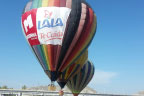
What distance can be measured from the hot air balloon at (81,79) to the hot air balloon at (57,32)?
9.85 meters

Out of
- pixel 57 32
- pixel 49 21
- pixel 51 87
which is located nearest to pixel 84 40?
pixel 57 32

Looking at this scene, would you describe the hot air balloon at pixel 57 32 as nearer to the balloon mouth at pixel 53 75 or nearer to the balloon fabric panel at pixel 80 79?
the balloon mouth at pixel 53 75

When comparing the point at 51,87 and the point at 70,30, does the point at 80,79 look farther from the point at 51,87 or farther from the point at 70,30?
the point at 70,30

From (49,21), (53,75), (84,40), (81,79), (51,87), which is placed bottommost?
(81,79)

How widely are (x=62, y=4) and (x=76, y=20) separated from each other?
7.22 feet

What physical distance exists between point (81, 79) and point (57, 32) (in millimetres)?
12981

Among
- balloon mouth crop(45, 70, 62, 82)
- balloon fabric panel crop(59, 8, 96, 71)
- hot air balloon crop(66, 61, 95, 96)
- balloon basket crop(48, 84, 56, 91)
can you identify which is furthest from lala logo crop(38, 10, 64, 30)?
hot air balloon crop(66, 61, 95, 96)

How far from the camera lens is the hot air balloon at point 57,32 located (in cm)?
2303

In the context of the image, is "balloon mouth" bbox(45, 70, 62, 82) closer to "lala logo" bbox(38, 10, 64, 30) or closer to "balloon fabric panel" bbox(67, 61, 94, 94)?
"lala logo" bbox(38, 10, 64, 30)

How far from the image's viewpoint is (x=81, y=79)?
3409 cm

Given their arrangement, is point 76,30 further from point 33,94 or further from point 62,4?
point 33,94

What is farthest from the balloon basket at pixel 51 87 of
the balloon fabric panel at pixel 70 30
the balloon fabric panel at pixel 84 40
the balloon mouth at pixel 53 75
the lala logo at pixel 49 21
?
the lala logo at pixel 49 21

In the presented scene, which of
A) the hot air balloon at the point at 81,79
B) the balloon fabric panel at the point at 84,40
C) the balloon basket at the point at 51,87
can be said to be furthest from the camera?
the hot air balloon at the point at 81,79

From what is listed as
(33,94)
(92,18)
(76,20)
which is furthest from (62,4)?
(33,94)
